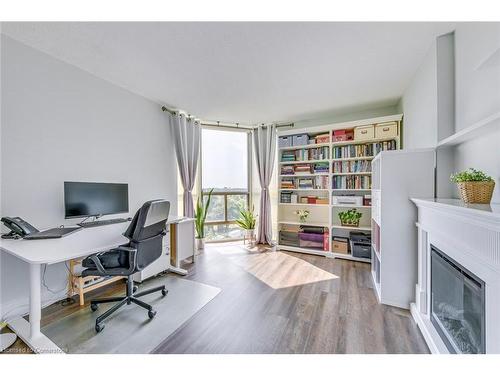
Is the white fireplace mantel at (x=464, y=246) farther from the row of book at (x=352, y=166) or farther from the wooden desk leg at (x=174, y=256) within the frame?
the wooden desk leg at (x=174, y=256)

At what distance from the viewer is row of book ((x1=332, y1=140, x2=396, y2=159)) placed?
309 centimetres

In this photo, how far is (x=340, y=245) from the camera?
3.34m

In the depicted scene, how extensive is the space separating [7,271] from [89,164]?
46.4 inches

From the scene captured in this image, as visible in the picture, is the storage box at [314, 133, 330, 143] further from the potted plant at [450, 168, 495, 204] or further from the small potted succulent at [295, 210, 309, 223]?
the potted plant at [450, 168, 495, 204]

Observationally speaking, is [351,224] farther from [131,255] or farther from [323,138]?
[131,255]

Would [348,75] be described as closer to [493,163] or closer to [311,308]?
[493,163]

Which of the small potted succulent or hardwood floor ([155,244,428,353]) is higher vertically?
the small potted succulent

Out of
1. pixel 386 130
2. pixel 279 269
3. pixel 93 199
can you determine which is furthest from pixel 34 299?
pixel 386 130

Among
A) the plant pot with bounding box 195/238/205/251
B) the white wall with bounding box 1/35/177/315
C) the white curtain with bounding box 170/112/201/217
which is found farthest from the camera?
the plant pot with bounding box 195/238/205/251

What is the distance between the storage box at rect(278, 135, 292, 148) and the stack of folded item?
1.55 metres

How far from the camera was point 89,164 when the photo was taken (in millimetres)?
2377

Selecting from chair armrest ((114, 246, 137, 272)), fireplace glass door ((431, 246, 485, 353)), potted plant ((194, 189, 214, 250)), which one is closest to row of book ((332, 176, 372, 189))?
fireplace glass door ((431, 246, 485, 353))

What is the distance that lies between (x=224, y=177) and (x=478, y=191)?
3532 millimetres
